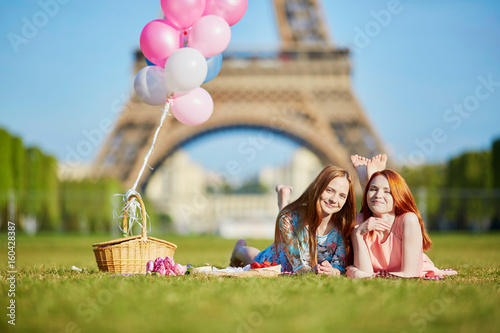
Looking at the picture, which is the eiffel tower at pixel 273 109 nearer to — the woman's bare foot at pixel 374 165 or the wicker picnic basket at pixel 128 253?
the woman's bare foot at pixel 374 165

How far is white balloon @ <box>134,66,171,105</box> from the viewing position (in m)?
4.27

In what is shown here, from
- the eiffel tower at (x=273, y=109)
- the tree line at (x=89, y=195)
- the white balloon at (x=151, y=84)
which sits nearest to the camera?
the white balloon at (x=151, y=84)

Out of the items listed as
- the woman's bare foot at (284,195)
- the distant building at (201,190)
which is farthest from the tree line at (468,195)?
the woman's bare foot at (284,195)

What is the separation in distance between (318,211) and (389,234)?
473 mm

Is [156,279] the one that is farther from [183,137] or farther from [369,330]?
[183,137]

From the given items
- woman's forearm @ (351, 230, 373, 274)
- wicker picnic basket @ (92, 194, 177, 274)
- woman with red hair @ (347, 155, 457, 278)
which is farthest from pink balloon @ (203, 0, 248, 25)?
woman's forearm @ (351, 230, 373, 274)

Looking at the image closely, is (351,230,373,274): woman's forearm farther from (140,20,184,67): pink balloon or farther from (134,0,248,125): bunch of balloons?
(140,20,184,67): pink balloon

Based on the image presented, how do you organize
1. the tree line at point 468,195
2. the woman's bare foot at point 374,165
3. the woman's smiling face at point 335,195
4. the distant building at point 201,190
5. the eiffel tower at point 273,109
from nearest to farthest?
the woman's smiling face at point 335,195
the woman's bare foot at point 374,165
the eiffel tower at point 273,109
the tree line at point 468,195
the distant building at point 201,190

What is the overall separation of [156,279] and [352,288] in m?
1.18

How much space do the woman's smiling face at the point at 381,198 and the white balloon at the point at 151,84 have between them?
1.85m

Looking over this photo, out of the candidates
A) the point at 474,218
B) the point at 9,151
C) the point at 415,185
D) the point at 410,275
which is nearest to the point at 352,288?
the point at 410,275

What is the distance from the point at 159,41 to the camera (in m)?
4.20

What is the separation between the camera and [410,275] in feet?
11.0

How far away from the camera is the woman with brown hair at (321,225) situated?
3.54 m
